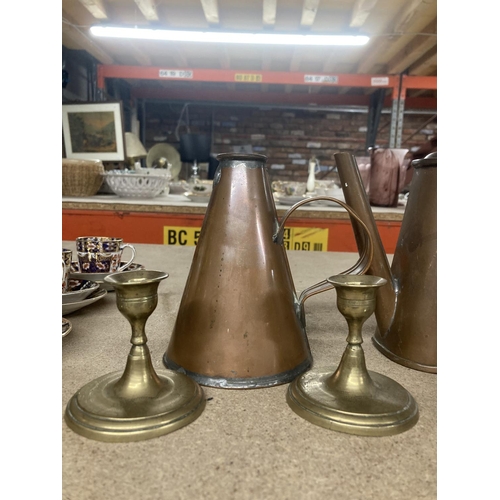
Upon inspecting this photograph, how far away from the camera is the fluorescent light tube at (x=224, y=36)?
12.6 ft

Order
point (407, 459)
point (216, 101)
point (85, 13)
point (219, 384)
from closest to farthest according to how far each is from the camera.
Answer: point (407, 459) → point (219, 384) → point (85, 13) → point (216, 101)

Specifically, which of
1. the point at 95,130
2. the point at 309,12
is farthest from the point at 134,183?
the point at 309,12

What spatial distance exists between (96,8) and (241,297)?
4134 mm

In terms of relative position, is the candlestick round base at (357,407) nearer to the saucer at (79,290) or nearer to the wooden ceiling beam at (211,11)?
the saucer at (79,290)

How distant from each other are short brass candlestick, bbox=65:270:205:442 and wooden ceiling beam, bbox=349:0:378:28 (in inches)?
147

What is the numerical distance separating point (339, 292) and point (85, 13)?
4.48m

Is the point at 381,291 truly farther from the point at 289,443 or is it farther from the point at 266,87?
the point at 266,87

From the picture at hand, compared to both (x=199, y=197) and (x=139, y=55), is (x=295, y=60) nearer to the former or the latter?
(x=139, y=55)

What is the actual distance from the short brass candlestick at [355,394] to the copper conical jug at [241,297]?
5cm

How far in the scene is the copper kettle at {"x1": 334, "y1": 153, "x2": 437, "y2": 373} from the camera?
1.65 ft

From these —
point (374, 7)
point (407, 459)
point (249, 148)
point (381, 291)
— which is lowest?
point (407, 459)

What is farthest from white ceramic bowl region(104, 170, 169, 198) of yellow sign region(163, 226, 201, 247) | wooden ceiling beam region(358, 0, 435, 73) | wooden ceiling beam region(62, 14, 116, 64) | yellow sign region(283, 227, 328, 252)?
wooden ceiling beam region(358, 0, 435, 73)

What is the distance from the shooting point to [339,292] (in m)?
0.39

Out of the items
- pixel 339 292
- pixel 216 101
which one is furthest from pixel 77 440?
pixel 216 101
